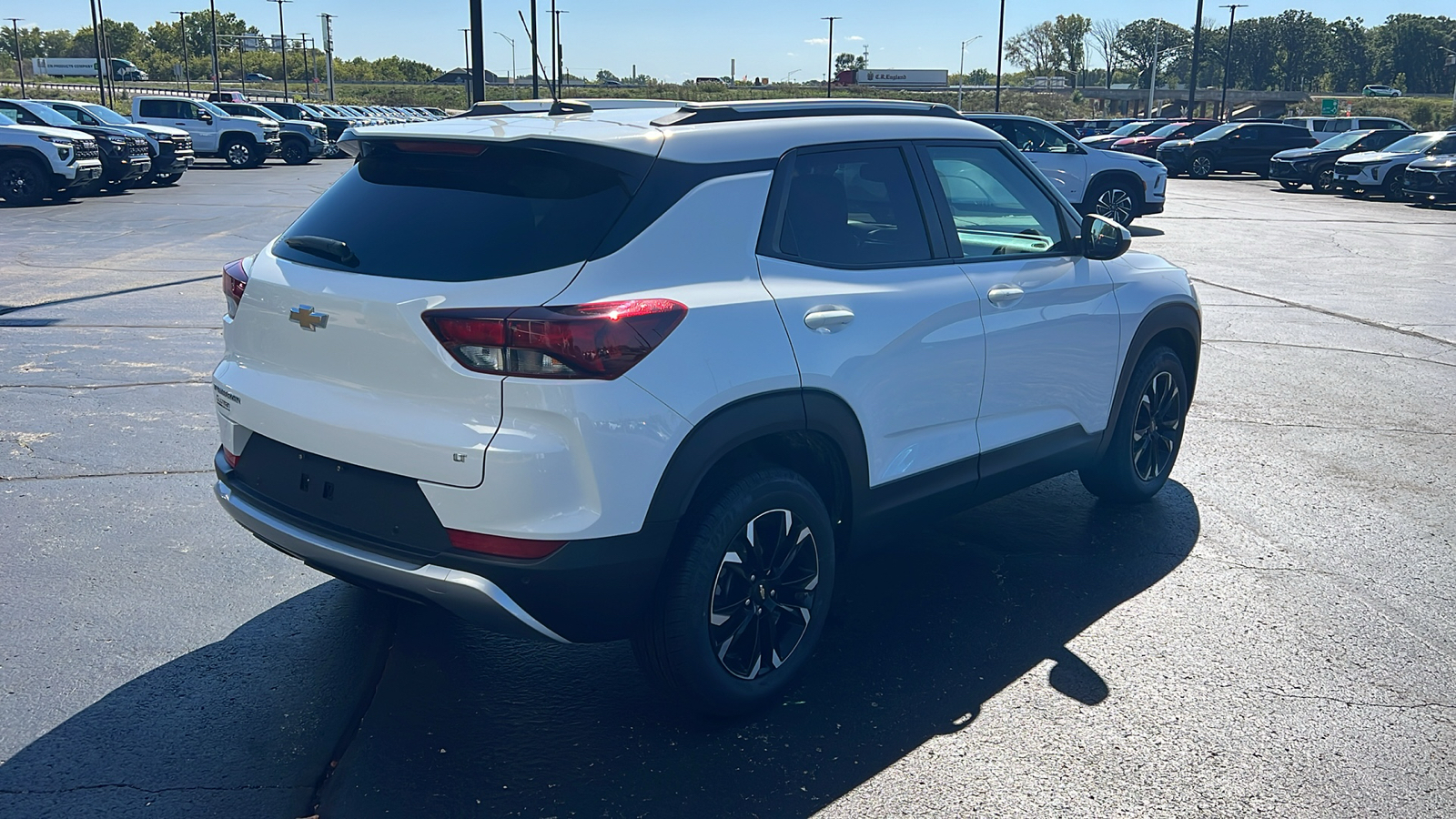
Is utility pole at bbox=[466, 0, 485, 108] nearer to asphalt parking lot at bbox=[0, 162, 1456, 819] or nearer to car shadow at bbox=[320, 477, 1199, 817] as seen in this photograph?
asphalt parking lot at bbox=[0, 162, 1456, 819]

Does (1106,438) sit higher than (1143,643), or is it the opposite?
(1106,438)

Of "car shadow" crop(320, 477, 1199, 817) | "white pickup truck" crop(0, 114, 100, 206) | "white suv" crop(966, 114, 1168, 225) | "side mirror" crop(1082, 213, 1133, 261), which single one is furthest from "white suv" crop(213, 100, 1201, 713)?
"white pickup truck" crop(0, 114, 100, 206)

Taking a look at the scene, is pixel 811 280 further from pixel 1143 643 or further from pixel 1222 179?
pixel 1222 179

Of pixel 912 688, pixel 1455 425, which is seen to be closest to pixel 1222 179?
pixel 1455 425

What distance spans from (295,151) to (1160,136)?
27837 millimetres

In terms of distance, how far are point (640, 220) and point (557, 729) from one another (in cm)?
151

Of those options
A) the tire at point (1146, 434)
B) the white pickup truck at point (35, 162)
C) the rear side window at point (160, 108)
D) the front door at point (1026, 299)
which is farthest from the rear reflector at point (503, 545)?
the rear side window at point (160, 108)

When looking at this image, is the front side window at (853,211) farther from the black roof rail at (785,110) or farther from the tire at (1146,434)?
the tire at (1146,434)

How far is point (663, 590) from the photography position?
3275 millimetres

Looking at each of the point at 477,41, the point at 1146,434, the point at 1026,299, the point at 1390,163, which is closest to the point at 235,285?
the point at 1026,299

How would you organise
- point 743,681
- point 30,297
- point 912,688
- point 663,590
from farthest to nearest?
point 30,297 < point 912,688 < point 743,681 < point 663,590

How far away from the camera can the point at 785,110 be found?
3.96 metres

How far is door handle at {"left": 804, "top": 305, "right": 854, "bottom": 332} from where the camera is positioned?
3518mm

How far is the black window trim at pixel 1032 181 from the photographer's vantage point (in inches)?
167
